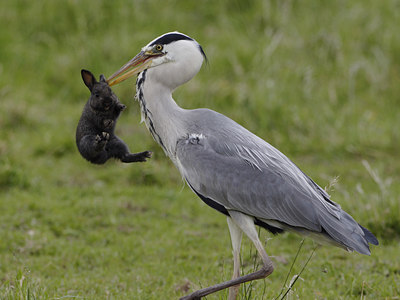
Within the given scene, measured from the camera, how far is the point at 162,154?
26.7ft

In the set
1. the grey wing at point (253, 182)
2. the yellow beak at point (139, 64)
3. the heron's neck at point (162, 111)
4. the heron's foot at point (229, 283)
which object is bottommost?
the heron's foot at point (229, 283)

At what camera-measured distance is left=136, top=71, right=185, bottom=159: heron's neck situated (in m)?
4.40

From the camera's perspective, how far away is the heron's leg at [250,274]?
4078 mm

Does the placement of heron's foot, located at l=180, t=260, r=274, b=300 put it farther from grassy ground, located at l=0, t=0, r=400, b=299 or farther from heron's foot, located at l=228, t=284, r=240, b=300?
grassy ground, located at l=0, t=0, r=400, b=299

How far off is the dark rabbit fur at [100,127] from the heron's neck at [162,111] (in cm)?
57

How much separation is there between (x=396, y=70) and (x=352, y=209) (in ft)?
14.2

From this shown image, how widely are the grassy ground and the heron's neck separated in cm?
105

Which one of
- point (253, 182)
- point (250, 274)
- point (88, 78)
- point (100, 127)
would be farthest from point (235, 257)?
point (88, 78)

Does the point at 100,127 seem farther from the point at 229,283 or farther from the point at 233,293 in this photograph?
the point at 233,293

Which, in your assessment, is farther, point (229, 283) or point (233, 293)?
point (233, 293)

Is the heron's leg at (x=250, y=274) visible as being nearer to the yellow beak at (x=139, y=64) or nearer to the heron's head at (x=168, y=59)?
the heron's head at (x=168, y=59)

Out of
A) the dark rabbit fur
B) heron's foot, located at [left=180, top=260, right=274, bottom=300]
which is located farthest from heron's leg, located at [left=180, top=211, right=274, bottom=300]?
the dark rabbit fur

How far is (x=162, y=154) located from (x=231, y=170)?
12.8ft

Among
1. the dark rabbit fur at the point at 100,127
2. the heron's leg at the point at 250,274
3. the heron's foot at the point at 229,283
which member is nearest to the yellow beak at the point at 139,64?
the dark rabbit fur at the point at 100,127
